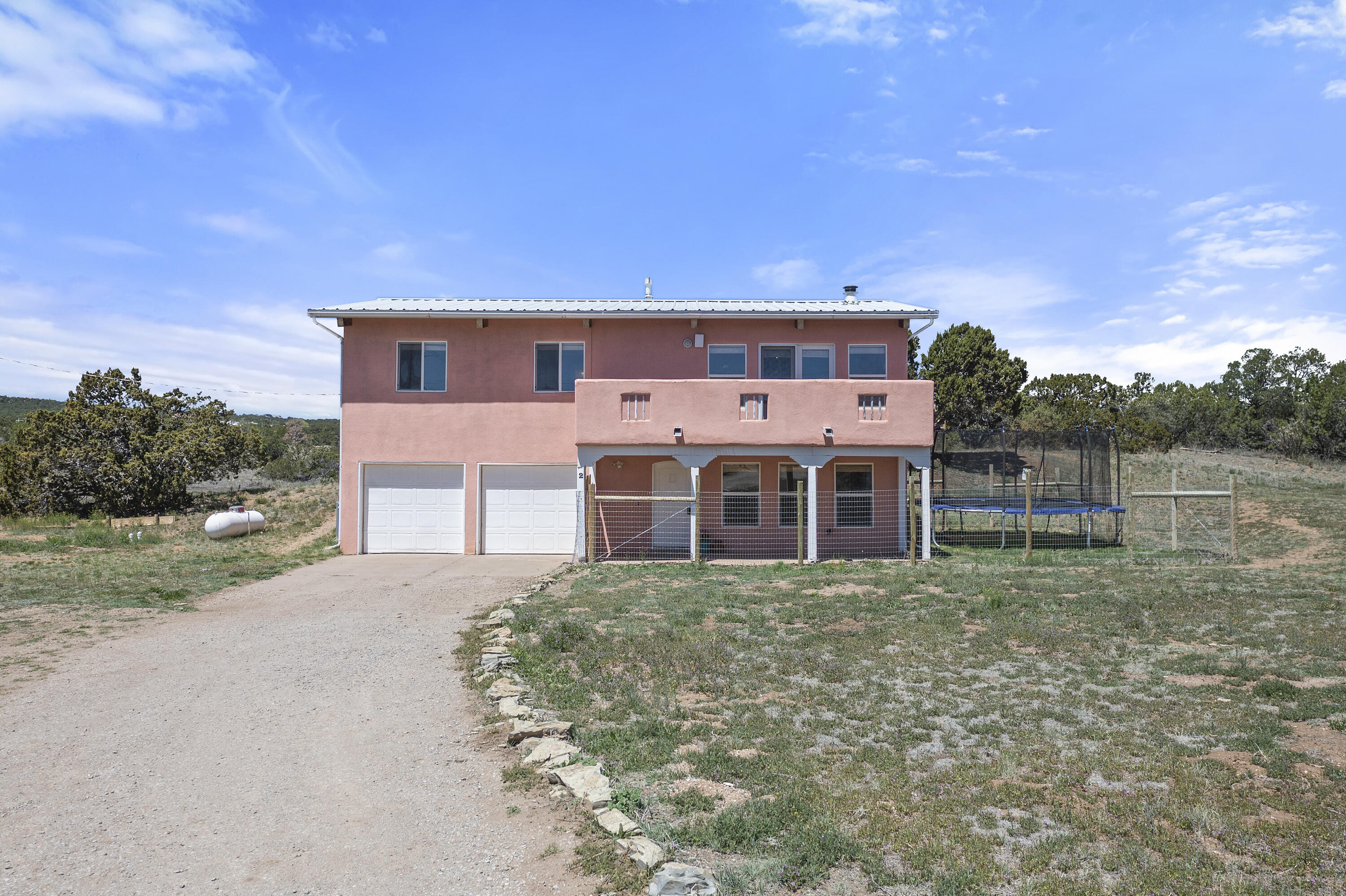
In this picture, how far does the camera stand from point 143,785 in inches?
200

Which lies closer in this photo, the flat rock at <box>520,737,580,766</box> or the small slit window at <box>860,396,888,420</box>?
the flat rock at <box>520,737,580,766</box>

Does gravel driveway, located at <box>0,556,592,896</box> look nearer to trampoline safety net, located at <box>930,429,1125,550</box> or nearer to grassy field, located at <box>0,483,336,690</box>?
grassy field, located at <box>0,483,336,690</box>

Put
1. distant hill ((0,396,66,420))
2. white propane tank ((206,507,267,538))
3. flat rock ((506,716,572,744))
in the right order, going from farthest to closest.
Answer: distant hill ((0,396,66,420)), white propane tank ((206,507,267,538)), flat rock ((506,716,572,744))

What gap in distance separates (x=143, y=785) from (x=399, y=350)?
48.4ft

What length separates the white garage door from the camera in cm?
1877

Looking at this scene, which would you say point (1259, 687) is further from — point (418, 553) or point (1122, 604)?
point (418, 553)

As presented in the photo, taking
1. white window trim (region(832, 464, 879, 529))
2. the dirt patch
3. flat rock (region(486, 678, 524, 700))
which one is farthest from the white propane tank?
the dirt patch

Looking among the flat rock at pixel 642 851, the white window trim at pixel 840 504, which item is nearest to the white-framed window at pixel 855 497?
the white window trim at pixel 840 504

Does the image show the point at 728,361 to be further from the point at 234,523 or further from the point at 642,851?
the point at 642,851

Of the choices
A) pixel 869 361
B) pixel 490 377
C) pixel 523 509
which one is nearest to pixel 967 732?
pixel 869 361

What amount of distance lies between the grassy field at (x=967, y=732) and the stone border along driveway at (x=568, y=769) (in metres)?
0.11

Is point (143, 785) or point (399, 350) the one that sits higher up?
point (399, 350)

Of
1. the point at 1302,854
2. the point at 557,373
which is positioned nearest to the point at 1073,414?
the point at 557,373

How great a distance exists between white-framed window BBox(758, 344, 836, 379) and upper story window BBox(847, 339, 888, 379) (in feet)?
1.58
